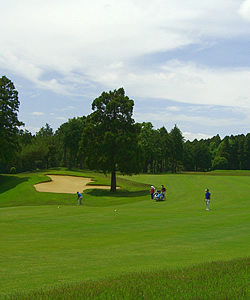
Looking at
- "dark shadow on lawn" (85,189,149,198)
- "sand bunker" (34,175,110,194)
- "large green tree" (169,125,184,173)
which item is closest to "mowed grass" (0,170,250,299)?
"dark shadow on lawn" (85,189,149,198)

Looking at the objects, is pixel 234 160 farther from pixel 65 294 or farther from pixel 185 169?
pixel 65 294

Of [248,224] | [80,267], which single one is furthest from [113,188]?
[80,267]

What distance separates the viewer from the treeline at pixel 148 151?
94181 millimetres

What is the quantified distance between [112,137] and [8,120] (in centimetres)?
2052

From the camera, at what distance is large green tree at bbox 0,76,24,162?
5762 cm

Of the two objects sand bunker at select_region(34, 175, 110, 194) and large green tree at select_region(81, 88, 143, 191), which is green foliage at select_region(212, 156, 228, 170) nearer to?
sand bunker at select_region(34, 175, 110, 194)

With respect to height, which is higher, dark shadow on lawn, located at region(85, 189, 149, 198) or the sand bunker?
the sand bunker

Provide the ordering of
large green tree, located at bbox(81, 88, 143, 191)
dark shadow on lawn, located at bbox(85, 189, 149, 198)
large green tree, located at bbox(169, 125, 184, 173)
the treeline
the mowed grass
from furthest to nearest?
large green tree, located at bbox(169, 125, 184, 173)
the treeline
large green tree, located at bbox(81, 88, 143, 191)
dark shadow on lawn, located at bbox(85, 189, 149, 198)
the mowed grass

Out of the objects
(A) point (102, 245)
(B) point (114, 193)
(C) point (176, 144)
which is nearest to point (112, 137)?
(B) point (114, 193)

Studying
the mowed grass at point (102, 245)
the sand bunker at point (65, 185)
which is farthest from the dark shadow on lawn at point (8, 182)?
the mowed grass at point (102, 245)

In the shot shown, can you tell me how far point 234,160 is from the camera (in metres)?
156

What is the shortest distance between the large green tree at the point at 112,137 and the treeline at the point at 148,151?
964cm

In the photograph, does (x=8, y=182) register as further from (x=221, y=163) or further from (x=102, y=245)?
(x=221, y=163)

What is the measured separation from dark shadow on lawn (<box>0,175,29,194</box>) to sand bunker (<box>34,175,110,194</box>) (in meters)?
3.79
